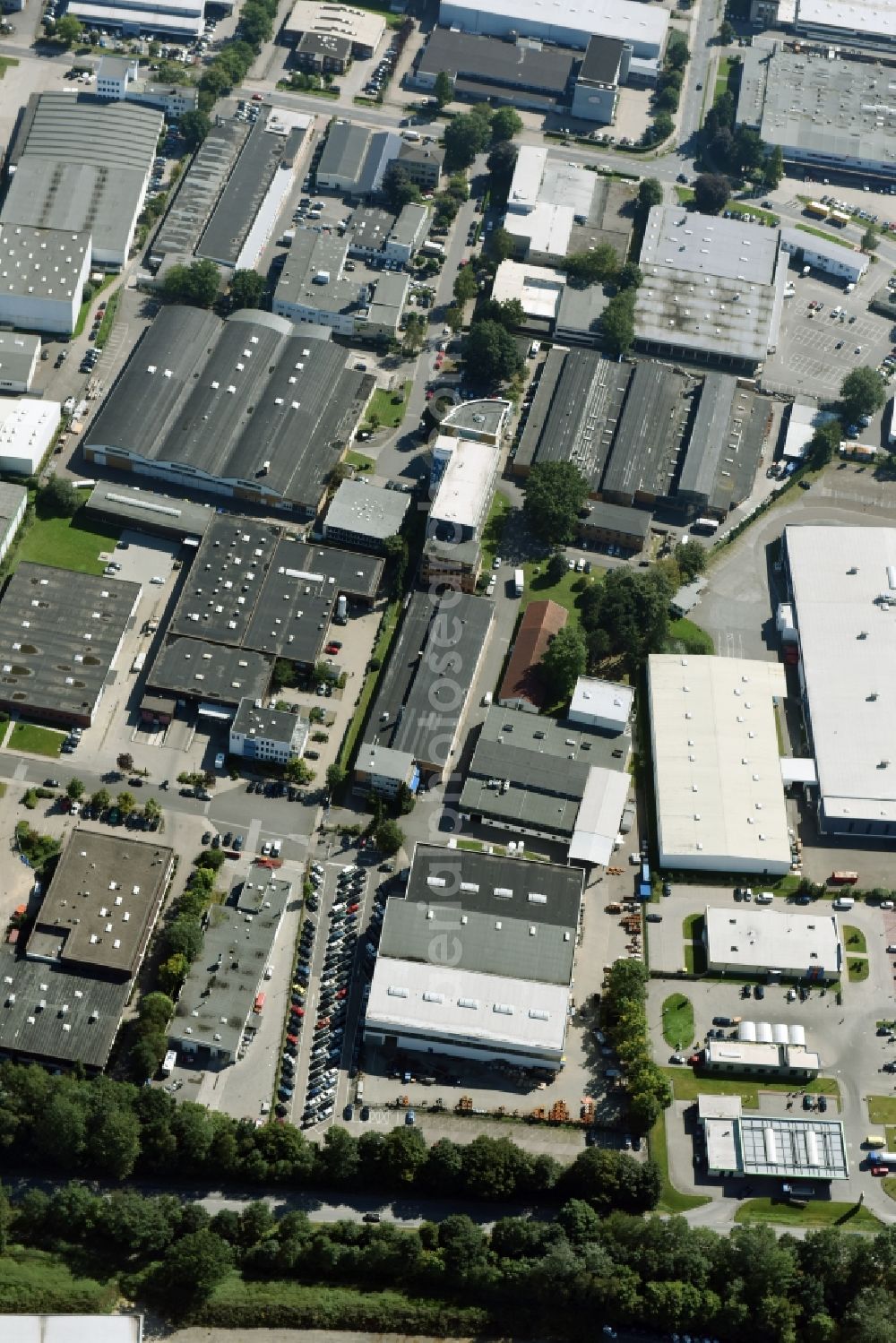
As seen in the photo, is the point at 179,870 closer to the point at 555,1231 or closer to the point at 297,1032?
the point at 297,1032

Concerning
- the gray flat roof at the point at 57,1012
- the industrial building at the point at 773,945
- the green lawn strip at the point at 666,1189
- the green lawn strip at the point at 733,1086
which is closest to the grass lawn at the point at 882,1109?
the green lawn strip at the point at 733,1086

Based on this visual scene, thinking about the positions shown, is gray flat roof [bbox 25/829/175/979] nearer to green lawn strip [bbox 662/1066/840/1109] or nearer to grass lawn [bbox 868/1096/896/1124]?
green lawn strip [bbox 662/1066/840/1109]

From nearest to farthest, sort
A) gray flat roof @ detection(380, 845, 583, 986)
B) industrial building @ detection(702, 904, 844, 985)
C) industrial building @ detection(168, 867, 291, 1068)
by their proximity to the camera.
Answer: industrial building @ detection(168, 867, 291, 1068) → gray flat roof @ detection(380, 845, 583, 986) → industrial building @ detection(702, 904, 844, 985)

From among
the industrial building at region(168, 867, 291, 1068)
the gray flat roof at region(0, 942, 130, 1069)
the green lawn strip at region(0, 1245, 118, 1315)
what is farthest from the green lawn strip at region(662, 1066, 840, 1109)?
the green lawn strip at region(0, 1245, 118, 1315)

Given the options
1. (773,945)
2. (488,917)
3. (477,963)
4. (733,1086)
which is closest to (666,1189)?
Result: (733,1086)

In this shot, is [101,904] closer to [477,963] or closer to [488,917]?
[477,963]
